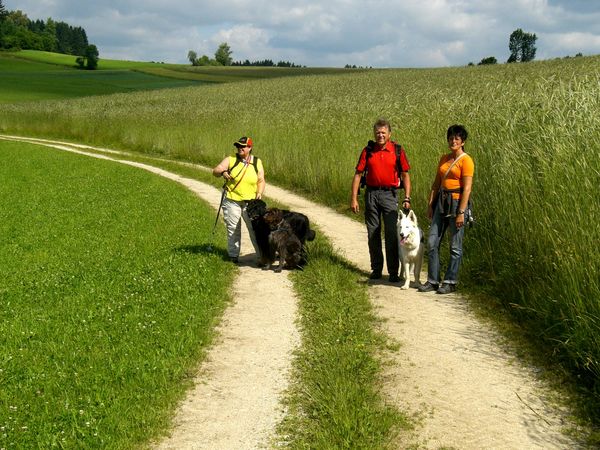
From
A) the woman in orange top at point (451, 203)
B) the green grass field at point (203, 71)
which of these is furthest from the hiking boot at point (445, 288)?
the green grass field at point (203, 71)

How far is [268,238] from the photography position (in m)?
11.4

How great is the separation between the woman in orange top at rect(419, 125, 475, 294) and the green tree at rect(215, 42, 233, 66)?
179021 mm

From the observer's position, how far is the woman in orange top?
9.41m

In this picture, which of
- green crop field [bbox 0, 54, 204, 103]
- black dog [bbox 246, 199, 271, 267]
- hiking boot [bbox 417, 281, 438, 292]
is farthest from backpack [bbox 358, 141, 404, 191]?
green crop field [bbox 0, 54, 204, 103]

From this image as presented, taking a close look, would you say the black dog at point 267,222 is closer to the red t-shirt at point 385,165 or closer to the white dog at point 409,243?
the red t-shirt at point 385,165

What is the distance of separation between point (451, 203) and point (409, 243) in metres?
0.88

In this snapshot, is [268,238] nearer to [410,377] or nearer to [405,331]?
[405,331]

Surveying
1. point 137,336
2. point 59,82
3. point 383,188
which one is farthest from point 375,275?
point 59,82

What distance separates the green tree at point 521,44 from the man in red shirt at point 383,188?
120 metres

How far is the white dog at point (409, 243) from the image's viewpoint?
9664 mm

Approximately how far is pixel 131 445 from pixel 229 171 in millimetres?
6719

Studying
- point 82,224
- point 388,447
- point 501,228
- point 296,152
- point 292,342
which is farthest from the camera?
point 296,152

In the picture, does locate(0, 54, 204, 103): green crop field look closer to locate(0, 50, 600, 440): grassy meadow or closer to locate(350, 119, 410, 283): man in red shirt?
locate(0, 50, 600, 440): grassy meadow

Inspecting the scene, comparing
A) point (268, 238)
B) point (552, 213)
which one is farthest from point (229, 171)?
point (552, 213)
